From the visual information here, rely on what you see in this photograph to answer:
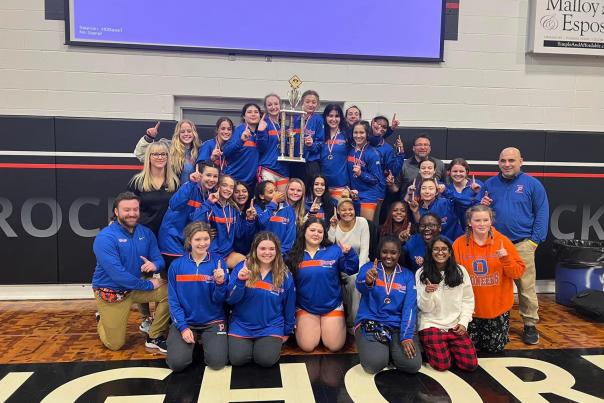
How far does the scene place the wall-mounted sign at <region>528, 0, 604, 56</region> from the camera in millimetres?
5590

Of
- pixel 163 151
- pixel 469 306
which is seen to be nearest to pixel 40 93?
pixel 163 151

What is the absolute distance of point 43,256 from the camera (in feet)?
15.3

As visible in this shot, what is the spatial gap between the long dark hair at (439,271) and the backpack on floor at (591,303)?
1.80 m

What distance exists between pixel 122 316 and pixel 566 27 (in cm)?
593

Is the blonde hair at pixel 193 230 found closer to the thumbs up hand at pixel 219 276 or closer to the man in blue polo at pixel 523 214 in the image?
the thumbs up hand at pixel 219 276

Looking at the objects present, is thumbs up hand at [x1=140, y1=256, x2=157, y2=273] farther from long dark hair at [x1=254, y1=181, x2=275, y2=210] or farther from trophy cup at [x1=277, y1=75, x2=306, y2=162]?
trophy cup at [x1=277, y1=75, x2=306, y2=162]

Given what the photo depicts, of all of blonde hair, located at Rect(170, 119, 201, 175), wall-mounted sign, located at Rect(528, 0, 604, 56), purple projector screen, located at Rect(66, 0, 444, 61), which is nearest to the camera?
blonde hair, located at Rect(170, 119, 201, 175)

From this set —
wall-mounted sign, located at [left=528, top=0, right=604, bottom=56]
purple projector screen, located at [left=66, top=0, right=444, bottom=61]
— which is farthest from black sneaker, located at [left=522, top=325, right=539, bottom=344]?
wall-mounted sign, located at [left=528, top=0, right=604, bottom=56]

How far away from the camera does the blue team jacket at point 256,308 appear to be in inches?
126

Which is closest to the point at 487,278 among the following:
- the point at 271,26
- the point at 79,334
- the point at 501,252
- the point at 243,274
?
the point at 501,252

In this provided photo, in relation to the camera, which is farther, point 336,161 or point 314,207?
point 336,161

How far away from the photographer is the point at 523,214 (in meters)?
3.89

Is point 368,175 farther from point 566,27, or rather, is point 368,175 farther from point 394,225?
point 566,27

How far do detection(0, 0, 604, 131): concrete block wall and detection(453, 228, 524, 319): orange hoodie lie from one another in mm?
2618
